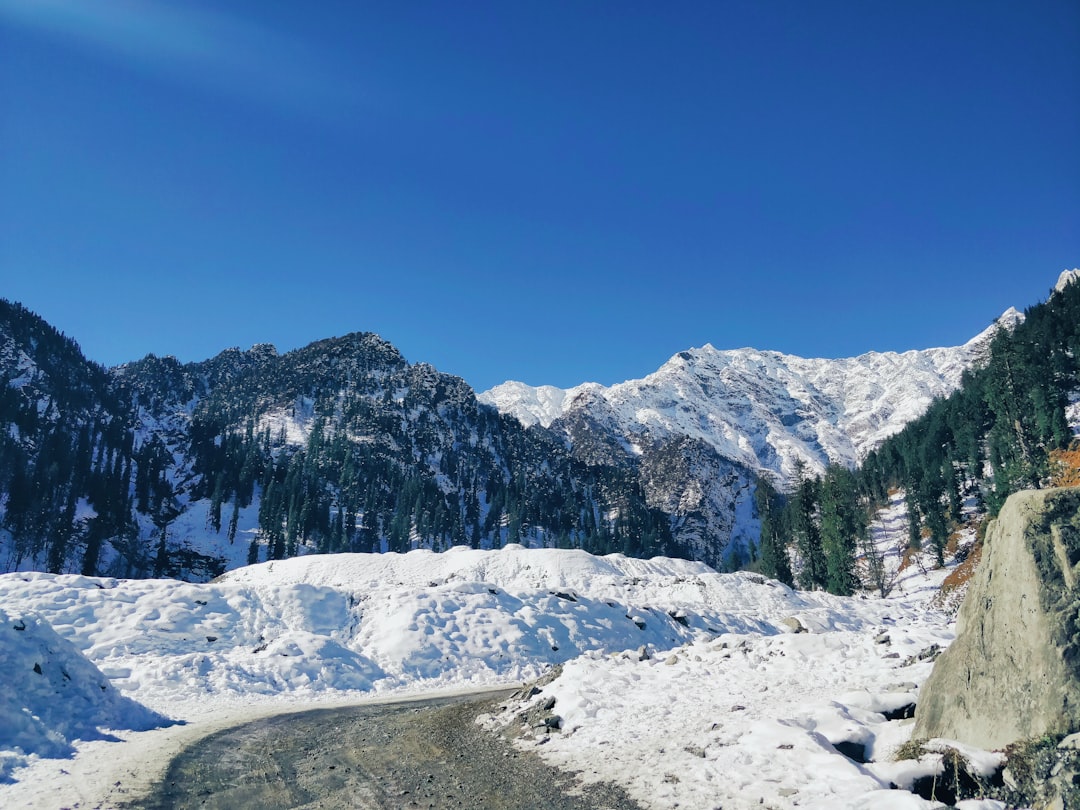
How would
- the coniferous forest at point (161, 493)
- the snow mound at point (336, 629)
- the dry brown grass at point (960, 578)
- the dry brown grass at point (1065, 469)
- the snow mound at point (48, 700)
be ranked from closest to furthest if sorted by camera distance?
the snow mound at point (48, 700), the snow mound at point (336, 629), the dry brown grass at point (1065, 469), the dry brown grass at point (960, 578), the coniferous forest at point (161, 493)

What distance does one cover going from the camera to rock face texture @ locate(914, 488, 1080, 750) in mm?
8664

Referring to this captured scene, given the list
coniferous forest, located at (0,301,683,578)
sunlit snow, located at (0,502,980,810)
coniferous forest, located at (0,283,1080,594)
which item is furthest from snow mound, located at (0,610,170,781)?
coniferous forest, located at (0,301,683,578)

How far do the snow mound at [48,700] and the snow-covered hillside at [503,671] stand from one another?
0.05 m

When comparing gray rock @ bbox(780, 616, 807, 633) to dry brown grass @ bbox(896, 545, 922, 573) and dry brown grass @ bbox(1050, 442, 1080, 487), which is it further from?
dry brown grass @ bbox(896, 545, 922, 573)

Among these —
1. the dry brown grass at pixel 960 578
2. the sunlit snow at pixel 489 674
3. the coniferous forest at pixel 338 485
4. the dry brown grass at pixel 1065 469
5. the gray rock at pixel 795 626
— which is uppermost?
the coniferous forest at pixel 338 485

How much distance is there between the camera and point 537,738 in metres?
14.4

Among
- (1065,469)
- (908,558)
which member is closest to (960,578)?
(1065,469)

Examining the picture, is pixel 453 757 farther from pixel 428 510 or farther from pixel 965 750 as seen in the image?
pixel 428 510

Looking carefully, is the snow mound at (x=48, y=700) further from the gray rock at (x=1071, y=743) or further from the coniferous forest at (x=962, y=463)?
the coniferous forest at (x=962, y=463)

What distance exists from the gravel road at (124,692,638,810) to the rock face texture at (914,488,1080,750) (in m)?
5.62

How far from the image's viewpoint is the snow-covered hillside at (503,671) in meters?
10.8

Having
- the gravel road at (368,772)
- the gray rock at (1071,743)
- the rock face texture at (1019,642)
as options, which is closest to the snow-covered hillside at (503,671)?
the gravel road at (368,772)

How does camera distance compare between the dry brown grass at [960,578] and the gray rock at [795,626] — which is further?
the dry brown grass at [960,578]

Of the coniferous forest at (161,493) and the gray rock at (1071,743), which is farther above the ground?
the coniferous forest at (161,493)
